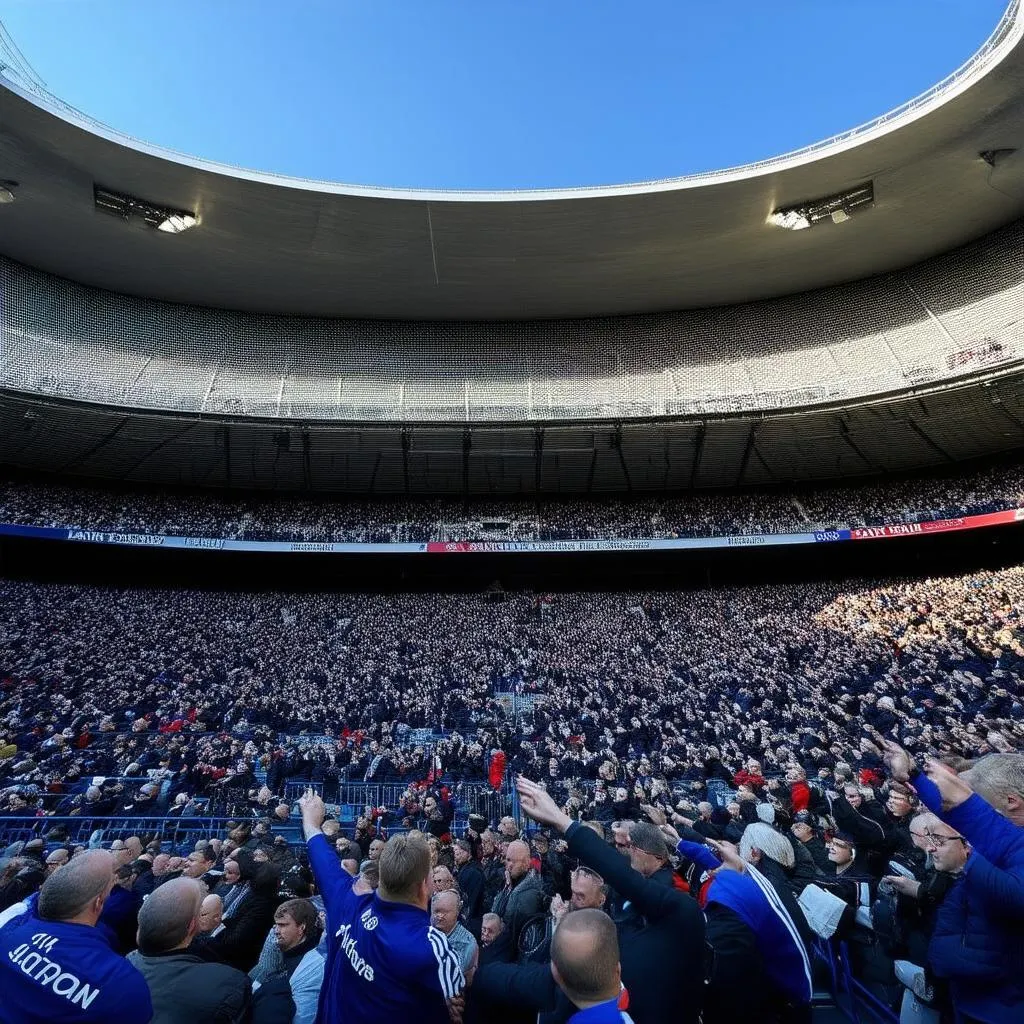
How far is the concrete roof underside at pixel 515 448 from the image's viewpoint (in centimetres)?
2394

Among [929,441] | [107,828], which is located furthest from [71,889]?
[929,441]

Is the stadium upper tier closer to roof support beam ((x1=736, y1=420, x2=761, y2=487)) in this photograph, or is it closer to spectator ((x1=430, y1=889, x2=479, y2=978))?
roof support beam ((x1=736, y1=420, x2=761, y2=487))

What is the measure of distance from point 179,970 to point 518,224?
26036 millimetres

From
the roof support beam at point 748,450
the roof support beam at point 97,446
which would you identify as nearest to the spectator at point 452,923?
the roof support beam at point 748,450

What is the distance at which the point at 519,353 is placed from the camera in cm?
3181

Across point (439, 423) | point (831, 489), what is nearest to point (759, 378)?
point (831, 489)

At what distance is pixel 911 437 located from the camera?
82.3 ft

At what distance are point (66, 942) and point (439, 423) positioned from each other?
79.8 feet

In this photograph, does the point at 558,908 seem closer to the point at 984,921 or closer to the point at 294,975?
the point at 294,975

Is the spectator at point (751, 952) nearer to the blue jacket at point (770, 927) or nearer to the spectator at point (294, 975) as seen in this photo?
the blue jacket at point (770, 927)

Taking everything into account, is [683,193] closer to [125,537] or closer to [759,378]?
[759,378]

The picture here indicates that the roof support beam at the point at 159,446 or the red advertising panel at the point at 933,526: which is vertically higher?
the roof support beam at the point at 159,446

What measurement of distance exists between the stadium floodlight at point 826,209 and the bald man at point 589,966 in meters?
27.5

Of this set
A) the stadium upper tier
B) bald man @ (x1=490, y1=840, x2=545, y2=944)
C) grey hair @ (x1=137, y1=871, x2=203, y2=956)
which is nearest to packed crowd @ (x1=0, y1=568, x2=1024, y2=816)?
bald man @ (x1=490, y1=840, x2=545, y2=944)
